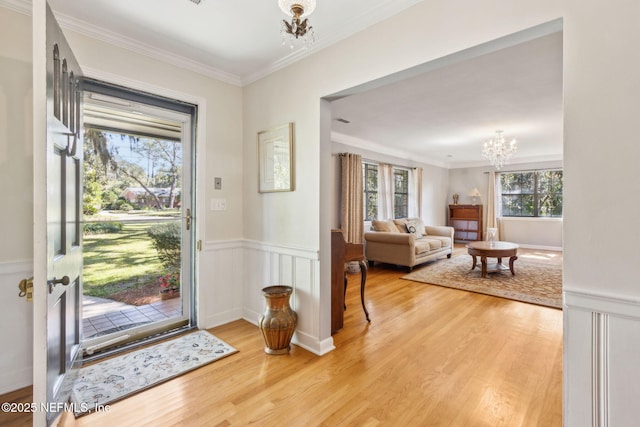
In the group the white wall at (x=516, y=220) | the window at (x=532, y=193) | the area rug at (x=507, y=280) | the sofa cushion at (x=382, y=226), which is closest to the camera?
the area rug at (x=507, y=280)

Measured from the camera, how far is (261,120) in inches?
115

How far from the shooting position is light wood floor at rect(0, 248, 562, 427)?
1.69 m

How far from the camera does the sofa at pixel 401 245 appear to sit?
528cm

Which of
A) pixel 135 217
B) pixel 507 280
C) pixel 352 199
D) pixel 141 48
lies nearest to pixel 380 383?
pixel 135 217

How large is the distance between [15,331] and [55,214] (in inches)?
44.9

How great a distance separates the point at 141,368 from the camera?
2.17 m

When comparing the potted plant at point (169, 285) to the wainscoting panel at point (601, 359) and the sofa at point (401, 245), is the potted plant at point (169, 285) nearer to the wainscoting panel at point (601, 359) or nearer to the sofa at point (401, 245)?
the wainscoting panel at point (601, 359)

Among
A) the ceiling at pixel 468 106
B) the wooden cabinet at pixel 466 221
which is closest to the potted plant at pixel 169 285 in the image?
the ceiling at pixel 468 106

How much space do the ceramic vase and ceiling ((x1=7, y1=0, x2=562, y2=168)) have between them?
1.77 metres

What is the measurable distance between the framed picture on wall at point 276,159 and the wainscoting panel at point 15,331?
1825 millimetres

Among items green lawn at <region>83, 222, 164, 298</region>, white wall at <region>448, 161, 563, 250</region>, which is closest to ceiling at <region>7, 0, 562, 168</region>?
green lawn at <region>83, 222, 164, 298</region>

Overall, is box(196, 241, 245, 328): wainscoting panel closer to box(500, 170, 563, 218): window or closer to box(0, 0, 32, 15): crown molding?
box(0, 0, 32, 15): crown molding

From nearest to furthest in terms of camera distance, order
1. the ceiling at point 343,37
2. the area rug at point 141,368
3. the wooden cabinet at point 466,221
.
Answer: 1. the area rug at point 141,368
2. the ceiling at point 343,37
3. the wooden cabinet at point 466,221

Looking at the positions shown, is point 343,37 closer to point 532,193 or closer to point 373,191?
point 373,191
